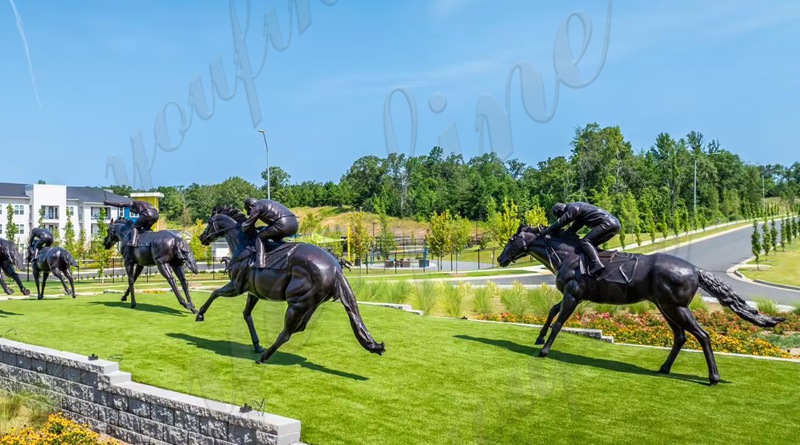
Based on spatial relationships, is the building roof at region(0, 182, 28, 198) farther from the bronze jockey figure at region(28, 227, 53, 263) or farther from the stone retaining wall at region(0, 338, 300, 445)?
the stone retaining wall at region(0, 338, 300, 445)

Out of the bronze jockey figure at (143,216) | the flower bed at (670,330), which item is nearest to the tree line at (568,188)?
the bronze jockey figure at (143,216)

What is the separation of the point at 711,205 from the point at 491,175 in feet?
82.4

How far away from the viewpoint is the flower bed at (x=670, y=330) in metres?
13.6

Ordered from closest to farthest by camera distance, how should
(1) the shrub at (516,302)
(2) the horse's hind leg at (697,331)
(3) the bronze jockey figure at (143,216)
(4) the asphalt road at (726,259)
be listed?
(2) the horse's hind leg at (697,331) → (3) the bronze jockey figure at (143,216) → (1) the shrub at (516,302) → (4) the asphalt road at (726,259)

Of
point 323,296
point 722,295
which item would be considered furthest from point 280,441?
point 722,295

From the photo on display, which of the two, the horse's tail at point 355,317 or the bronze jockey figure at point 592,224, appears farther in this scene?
the bronze jockey figure at point 592,224

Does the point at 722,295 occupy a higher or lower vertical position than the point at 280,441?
higher

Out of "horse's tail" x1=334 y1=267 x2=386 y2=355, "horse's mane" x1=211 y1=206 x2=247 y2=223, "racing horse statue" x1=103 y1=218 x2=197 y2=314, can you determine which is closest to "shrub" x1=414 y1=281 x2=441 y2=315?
"racing horse statue" x1=103 y1=218 x2=197 y2=314

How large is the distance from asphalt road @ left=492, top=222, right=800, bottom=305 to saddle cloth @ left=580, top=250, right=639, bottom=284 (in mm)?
16411

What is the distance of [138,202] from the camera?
15984 mm

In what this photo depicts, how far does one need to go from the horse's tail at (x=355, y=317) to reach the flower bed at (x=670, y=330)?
787cm

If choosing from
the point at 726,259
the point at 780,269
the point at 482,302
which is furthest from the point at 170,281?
the point at 726,259

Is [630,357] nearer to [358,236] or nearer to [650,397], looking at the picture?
[650,397]

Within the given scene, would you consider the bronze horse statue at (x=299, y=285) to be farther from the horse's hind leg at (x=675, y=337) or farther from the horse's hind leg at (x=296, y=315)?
the horse's hind leg at (x=675, y=337)
